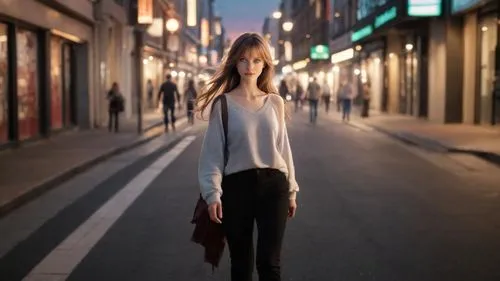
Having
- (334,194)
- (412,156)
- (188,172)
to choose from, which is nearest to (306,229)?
(334,194)

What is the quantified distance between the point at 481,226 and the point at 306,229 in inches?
75.7

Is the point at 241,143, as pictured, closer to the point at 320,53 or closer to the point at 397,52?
the point at 397,52

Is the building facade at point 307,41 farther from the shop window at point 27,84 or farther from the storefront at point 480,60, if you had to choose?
the shop window at point 27,84

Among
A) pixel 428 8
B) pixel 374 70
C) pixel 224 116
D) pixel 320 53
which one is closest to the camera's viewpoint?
pixel 224 116

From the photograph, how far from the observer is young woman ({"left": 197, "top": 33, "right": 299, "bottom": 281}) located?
4094 mm

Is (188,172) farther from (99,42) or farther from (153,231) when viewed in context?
(99,42)

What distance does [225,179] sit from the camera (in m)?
4.13

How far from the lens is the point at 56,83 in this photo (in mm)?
22953

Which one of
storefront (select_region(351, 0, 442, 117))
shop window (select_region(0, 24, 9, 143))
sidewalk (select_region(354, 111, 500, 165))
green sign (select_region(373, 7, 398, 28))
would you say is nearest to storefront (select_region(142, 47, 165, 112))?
storefront (select_region(351, 0, 442, 117))

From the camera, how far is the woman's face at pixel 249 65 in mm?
4153

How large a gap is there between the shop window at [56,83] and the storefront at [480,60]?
11895 mm

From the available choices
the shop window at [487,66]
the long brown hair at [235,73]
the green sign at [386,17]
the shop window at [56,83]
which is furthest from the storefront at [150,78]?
the long brown hair at [235,73]

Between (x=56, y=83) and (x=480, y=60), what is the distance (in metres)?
13.2

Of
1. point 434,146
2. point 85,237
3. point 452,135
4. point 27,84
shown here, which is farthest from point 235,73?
point 452,135
